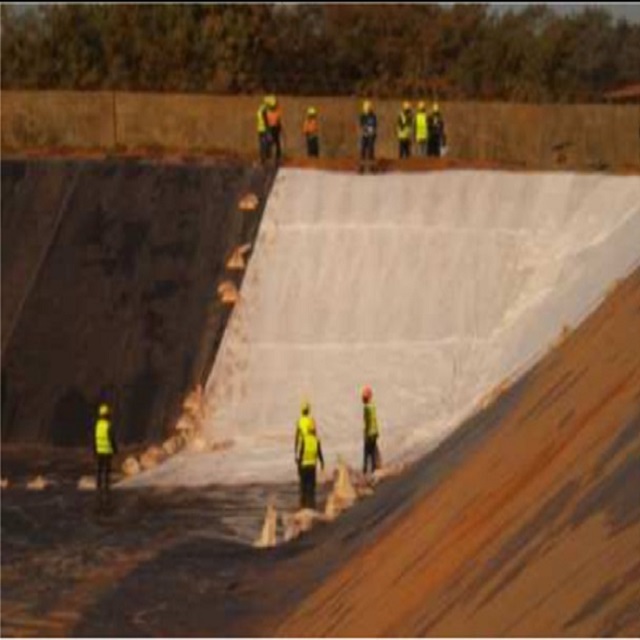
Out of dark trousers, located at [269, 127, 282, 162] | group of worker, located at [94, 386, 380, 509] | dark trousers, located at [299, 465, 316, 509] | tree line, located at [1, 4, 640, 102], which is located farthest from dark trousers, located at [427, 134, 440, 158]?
tree line, located at [1, 4, 640, 102]

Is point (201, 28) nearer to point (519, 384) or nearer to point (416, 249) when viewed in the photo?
point (416, 249)

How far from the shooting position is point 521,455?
1723 centimetres

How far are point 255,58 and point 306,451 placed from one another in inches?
1778

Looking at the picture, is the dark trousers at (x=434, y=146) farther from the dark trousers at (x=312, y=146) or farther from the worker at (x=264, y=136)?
the worker at (x=264, y=136)

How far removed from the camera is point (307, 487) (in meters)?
24.1

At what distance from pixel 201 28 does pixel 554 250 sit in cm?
3646

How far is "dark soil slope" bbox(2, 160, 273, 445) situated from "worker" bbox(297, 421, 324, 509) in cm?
698

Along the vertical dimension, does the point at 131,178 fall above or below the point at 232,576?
above

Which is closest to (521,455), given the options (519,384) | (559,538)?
(559,538)

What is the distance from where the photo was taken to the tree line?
213 ft

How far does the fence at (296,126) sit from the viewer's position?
3956 cm

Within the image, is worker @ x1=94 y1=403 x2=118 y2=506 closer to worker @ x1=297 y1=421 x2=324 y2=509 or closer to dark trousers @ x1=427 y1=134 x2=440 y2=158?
worker @ x1=297 y1=421 x2=324 y2=509

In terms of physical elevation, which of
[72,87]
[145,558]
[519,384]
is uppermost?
[72,87]

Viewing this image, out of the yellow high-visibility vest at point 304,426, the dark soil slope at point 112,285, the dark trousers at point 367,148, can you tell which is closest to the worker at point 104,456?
the yellow high-visibility vest at point 304,426
